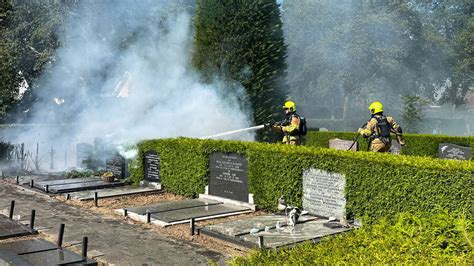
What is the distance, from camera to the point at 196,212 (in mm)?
11500

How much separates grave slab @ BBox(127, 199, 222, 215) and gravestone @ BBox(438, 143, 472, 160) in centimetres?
1115

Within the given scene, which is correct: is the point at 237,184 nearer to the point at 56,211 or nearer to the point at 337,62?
the point at 56,211

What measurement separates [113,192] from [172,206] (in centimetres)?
292

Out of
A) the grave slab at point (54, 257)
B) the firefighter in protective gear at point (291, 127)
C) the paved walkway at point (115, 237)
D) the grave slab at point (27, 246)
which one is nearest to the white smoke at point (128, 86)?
the paved walkway at point (115, 237)

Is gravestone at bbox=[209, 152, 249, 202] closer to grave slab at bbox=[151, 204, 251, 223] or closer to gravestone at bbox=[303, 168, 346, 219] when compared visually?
grave slab at bbox=[151, 204, 251, 223]

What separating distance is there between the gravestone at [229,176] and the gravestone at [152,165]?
2.52m

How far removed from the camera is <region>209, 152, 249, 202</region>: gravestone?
40.3 ft

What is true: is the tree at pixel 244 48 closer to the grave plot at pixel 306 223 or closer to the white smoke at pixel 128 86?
the white smoke at pixel 128 86

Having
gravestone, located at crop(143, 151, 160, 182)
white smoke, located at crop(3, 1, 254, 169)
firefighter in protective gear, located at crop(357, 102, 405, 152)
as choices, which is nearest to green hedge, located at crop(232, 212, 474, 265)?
firefighter in protective gear, located at crop(357, 102, 405, 152)

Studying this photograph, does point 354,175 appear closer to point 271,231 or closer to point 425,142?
point 271,231

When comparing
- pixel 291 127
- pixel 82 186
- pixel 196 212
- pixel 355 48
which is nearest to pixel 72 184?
pixel 82 186

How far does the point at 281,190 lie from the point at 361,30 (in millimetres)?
30556

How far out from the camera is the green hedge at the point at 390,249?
3731 mm

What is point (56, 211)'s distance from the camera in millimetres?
12070
